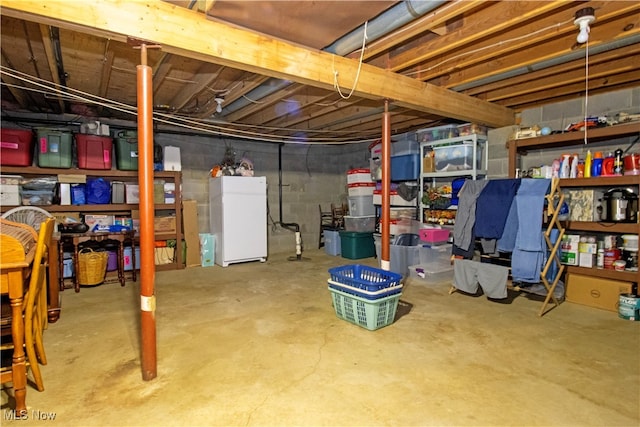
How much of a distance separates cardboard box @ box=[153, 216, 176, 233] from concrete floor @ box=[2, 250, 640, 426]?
161 centimetres

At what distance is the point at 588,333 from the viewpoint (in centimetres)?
288

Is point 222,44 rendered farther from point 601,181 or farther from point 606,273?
point 606,273

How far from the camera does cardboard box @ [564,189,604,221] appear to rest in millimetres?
Answer: 3738

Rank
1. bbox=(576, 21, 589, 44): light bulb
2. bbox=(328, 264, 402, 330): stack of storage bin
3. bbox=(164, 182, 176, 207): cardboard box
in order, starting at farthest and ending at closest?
bbox=(164, 182, 176, 207): cardboard box < bbox=(328, 264, 402, 330): stack of storage bin < bbox=(576, 21, 589, 44): light bulb

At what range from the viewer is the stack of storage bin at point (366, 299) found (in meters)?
2.88

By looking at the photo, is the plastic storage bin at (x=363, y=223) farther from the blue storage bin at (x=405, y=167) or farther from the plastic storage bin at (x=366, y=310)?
the plastic storage bin at (x=366, y=310)

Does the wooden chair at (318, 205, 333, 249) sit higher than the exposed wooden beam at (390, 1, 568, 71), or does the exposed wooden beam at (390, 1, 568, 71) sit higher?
the exposed wooden beam at (390, 1, 568, 71)

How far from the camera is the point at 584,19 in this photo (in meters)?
2.36

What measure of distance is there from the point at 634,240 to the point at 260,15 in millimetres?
4014

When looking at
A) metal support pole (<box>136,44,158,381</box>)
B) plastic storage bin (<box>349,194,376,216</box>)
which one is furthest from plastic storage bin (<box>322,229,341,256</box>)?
metal support pole (<box>136,44,158,381</box>)

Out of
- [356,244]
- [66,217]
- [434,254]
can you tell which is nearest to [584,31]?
[434,254]

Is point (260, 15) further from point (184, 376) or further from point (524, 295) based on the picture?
point (524, 295)

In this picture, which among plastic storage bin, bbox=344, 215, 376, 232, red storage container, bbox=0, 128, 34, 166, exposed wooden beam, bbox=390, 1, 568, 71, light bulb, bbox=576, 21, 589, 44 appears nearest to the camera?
exposed wooden beam, bbox=390, 1, 568, 71

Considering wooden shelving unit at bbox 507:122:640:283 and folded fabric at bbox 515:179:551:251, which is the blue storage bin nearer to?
wooden shelving unit at bbox 507:122:640:283
